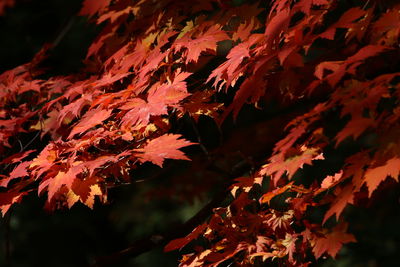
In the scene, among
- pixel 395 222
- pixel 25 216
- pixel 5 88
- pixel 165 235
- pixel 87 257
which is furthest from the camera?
pixel 87 257

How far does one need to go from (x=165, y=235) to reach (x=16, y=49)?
191 inches

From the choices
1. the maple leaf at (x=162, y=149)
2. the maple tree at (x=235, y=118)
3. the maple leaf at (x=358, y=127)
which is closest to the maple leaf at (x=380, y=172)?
the maple tree at (x=235, y=118)

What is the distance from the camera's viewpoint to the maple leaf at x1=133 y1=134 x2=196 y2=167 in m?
1.73

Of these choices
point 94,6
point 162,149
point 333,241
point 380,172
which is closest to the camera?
point 380,172

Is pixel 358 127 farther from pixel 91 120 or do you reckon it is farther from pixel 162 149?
pixel 91 120

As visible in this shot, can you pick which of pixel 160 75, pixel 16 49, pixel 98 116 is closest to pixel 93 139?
pixel 98 116

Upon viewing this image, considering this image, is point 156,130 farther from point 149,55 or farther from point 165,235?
point 165,235

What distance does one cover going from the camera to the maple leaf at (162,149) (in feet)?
5.66

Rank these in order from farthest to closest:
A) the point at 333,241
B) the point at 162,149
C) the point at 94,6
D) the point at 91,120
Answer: the point at 94,6, the point at 91,120, the point at 333,241, the point at 162,149

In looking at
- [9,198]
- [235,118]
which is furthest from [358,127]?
[9,198]

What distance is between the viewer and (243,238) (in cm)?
202

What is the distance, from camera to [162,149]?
1.79 m

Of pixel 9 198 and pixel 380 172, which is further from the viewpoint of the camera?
pixel 9 198

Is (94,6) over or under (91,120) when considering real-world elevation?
over
